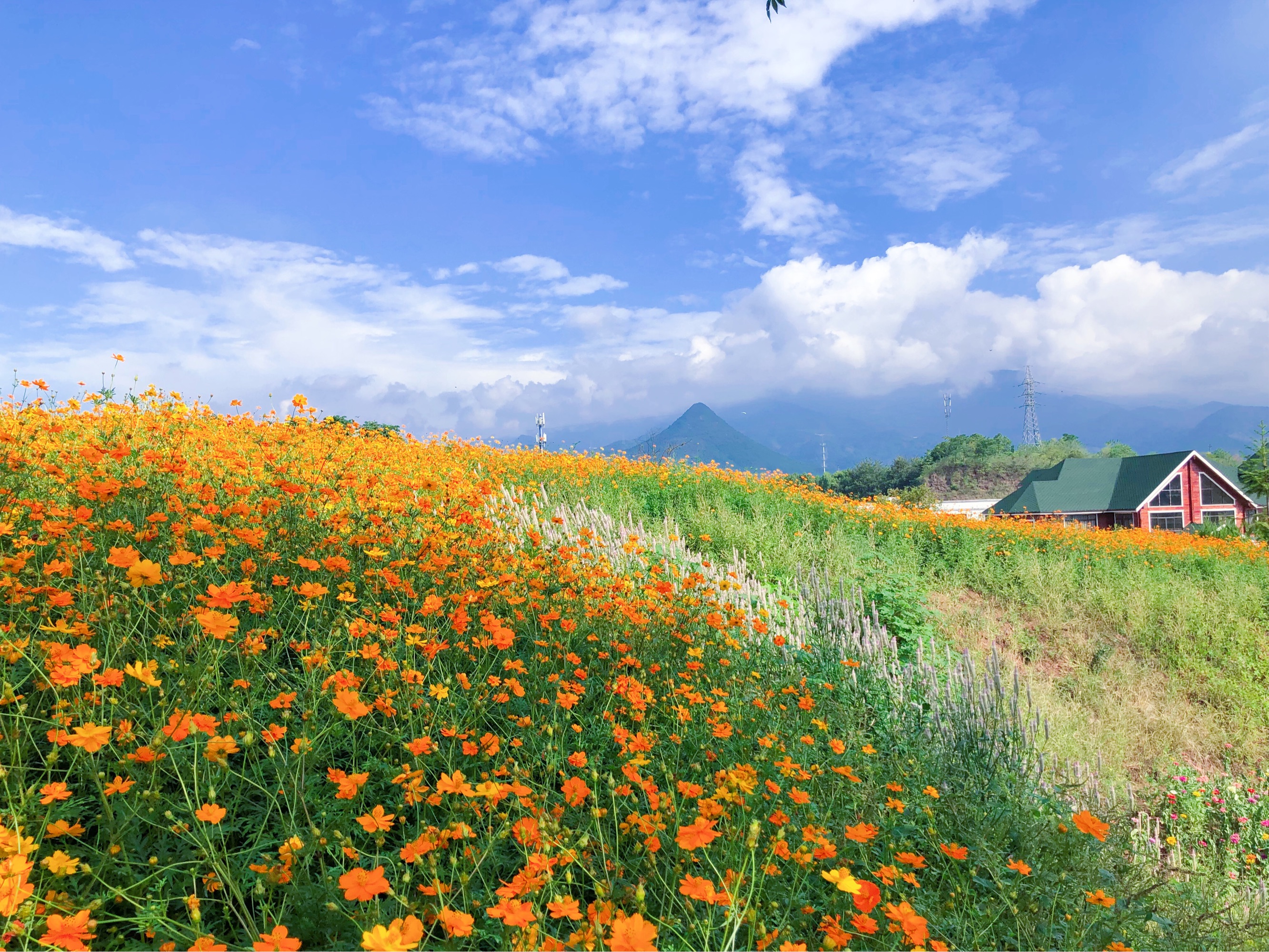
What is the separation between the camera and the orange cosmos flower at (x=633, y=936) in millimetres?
1207

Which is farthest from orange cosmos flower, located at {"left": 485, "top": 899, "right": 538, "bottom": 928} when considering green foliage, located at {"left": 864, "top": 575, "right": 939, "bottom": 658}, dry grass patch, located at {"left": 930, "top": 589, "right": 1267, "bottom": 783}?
green foliage, located at {"left": 864, "top": 575, "right": 939, "bottom": 658}

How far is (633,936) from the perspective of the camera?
122 cm

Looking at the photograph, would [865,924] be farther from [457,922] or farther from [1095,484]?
[1095,484]

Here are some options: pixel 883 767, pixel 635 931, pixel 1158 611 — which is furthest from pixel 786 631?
pixel 1158 611

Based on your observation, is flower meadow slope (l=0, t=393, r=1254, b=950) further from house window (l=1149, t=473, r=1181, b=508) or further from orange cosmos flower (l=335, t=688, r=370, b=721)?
house window (l=1149, t=473, r=1181, b=508)

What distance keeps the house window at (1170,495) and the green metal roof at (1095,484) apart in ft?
1.81

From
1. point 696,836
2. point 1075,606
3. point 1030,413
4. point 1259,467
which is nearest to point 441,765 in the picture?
point 696,836

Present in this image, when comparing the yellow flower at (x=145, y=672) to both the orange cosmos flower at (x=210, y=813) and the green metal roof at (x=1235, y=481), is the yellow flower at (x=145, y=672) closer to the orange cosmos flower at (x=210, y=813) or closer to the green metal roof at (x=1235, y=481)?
the orange cosmos flower at (x=210, y=813)

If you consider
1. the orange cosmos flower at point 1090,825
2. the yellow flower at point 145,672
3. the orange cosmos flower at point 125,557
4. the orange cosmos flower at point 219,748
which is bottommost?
the orange cosmos flower at point 1090,825

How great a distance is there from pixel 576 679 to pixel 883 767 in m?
1.40

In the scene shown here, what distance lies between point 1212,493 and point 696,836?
125ft

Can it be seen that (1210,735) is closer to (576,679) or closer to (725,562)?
(725,562)

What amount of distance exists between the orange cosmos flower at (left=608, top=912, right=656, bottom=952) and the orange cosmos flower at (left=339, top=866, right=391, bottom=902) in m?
0.46

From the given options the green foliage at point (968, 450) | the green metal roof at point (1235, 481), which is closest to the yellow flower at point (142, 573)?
the green metal roof at point (1235, 481)
